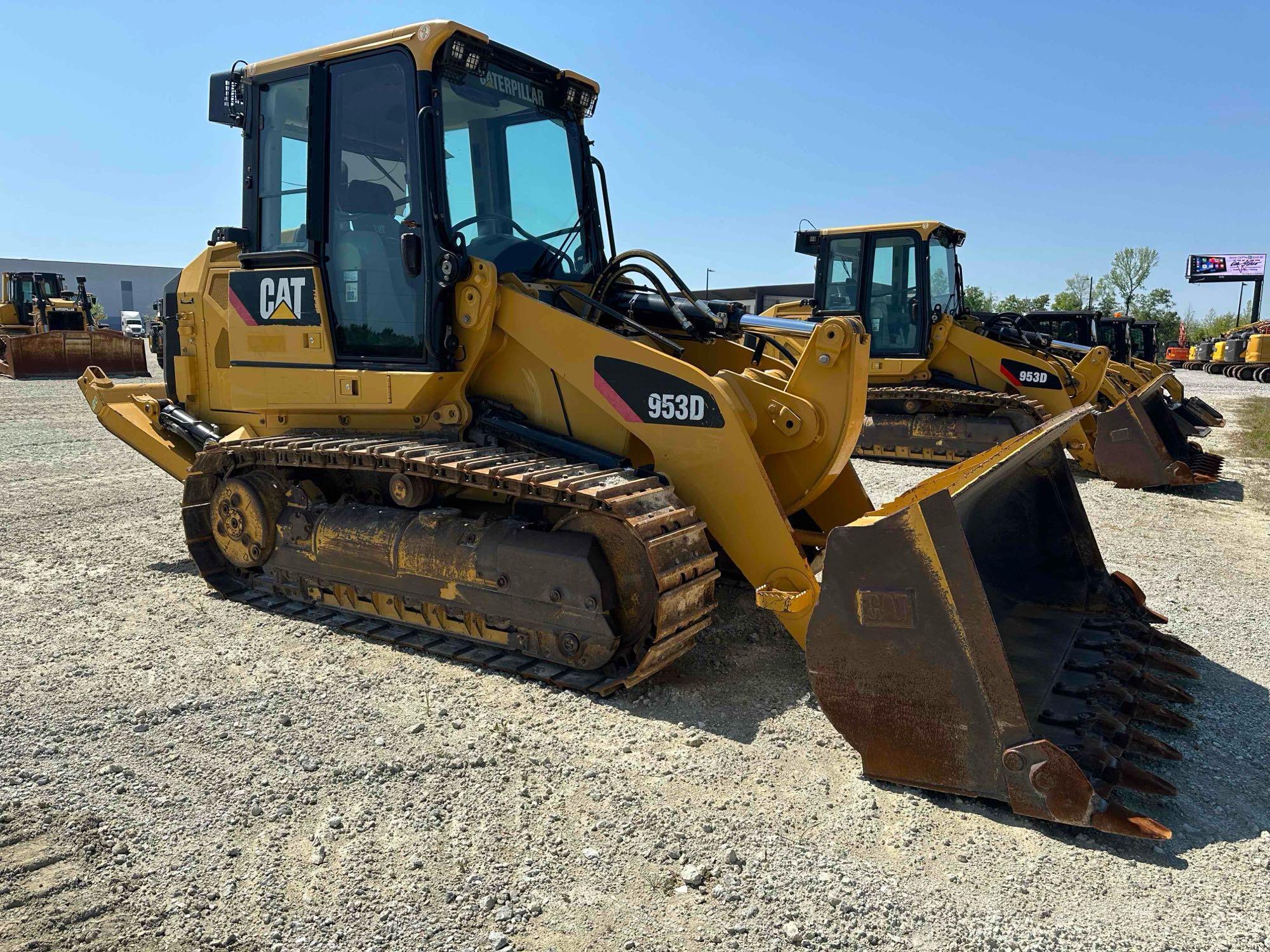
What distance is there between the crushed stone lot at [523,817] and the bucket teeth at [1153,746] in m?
0.10

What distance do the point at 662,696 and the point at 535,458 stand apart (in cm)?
139

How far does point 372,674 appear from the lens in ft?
14.4

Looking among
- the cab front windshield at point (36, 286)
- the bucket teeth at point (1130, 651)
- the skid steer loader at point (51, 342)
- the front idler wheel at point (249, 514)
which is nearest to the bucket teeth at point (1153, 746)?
the bucket teeth at point (1130, 651)

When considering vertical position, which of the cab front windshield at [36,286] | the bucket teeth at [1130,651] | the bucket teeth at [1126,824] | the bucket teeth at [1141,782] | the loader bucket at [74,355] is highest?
the cab front windshield at [36,286]

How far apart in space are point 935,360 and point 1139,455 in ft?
9.64

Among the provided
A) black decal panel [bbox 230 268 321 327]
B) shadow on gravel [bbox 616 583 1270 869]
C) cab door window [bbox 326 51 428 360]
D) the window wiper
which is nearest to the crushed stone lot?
shadow on gravel [bbox 616 583 1270 869]

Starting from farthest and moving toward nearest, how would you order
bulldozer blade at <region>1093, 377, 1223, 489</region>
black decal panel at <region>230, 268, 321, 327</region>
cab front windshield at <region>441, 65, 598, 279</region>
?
bulldozer blade at <region>1093, 377, 1223, 489</region> → black decal panel at <region>230, 268, 321, 327</region> → cab front windshield at <region>441, 65, 598, 279</region>

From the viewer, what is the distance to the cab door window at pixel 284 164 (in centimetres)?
541

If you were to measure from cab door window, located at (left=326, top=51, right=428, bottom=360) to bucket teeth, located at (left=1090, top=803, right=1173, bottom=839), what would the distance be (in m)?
3.84

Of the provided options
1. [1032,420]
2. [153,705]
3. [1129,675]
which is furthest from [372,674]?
[1032,420]

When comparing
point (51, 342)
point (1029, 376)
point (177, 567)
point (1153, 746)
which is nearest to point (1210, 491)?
point (1029, 376)

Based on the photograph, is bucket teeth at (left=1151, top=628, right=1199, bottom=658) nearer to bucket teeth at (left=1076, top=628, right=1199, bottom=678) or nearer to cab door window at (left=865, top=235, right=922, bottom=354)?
bucket teeth at (left=1076, top=628, right=1199, bottom=678)

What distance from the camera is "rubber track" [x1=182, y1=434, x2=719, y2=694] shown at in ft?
13.0

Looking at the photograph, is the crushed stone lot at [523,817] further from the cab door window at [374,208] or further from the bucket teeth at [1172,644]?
the cab door window at [374,208]
